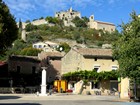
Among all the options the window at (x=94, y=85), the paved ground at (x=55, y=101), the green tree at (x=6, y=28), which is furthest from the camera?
the window at (x=94, y=85)

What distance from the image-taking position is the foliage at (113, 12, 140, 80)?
1442 inches

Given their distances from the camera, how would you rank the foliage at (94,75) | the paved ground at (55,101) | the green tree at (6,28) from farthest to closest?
the foliage at (94,75) → the green tree at (6,28) → the paved ground at (55,101)

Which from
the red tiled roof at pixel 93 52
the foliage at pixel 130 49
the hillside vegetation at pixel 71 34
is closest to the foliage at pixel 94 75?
the red tiled roof at pixel 93 52

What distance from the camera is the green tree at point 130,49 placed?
1442 inches

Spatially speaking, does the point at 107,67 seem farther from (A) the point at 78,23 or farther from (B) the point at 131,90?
(A) the point at 78,23

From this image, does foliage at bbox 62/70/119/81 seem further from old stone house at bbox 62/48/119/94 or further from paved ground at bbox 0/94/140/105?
paved ground at bbox 0/94/140/105

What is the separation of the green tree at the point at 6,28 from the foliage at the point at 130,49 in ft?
51.0

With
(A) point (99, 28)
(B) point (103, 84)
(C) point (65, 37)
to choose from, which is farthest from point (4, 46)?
(A) point (99, 28)

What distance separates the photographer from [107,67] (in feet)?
216

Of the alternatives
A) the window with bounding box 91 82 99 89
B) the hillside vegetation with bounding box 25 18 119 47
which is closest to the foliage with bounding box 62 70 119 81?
the window with bounding box 91 82 99 89

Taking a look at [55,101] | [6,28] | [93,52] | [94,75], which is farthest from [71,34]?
[55,101]

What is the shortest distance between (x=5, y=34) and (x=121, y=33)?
1636cm

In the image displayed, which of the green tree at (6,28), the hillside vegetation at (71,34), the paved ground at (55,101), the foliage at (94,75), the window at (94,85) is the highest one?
the hillside vegetation at (71,34)

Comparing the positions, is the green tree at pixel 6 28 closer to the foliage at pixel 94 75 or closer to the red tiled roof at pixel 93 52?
the foliage at pixel 94 75
